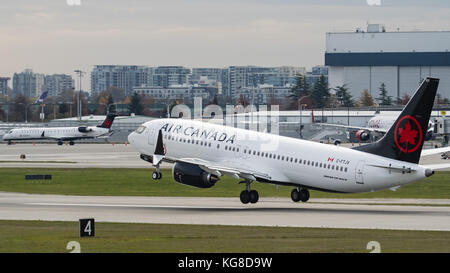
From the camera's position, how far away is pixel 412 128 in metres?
50.2

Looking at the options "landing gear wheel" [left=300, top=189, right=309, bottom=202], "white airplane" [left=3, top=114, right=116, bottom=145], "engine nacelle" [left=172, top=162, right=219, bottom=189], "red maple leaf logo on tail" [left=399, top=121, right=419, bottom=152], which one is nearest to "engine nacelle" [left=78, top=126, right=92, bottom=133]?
"white airplane" [left=3, top=114, right=116, bottom=145]

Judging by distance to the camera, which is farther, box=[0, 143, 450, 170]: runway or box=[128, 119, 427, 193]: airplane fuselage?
box=[0, 143, 450, 170]: runway

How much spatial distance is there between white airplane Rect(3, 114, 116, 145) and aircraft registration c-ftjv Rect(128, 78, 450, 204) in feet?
328

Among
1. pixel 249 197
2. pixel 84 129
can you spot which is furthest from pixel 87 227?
pixel 84 129

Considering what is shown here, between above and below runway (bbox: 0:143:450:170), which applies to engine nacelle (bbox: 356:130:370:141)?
above

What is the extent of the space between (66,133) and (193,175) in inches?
4546

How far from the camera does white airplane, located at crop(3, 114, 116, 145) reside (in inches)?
6501

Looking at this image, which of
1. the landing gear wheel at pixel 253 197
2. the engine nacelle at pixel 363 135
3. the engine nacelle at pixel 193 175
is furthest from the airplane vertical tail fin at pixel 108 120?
the engine nacelle at pixel 193 175

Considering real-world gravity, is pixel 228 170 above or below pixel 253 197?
above

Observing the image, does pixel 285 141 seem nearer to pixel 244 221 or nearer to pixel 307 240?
pixel 244 221

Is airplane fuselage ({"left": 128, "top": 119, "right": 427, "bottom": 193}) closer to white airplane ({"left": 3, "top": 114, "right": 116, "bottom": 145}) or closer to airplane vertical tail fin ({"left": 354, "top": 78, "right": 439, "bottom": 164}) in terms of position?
airplane vertical tail fin ({"left": 354, "top": 78, "right": 439, "bottom": 164})

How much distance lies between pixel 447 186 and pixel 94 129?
327 ft

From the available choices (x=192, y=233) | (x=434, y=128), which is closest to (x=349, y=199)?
(x=192, y=233)

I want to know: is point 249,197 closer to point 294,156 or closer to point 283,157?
point 283,157
